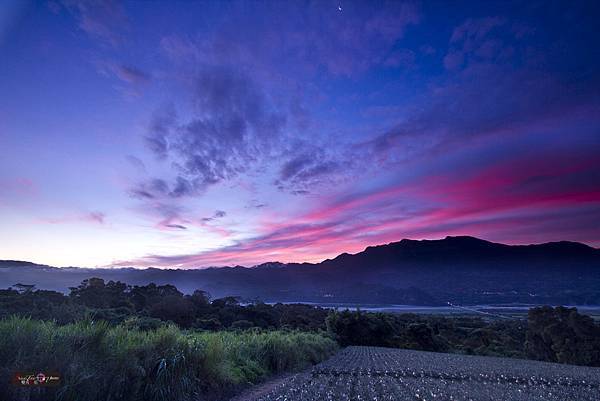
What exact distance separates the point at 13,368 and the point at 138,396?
2336 millimetres

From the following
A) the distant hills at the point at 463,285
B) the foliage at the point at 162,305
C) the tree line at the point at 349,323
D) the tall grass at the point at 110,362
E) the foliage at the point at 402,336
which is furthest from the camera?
the distant hills at the point at 463,285

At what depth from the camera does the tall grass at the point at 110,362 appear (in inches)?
214

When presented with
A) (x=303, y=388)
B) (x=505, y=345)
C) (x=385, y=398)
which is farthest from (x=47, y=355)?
(x=505, y=345)

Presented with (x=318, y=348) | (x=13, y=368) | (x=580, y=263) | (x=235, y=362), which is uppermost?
(x=580, y=263)

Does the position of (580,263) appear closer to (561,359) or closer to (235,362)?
(561,359)

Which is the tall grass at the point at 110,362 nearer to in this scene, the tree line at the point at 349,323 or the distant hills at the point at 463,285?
the tree line at the point at 349,323

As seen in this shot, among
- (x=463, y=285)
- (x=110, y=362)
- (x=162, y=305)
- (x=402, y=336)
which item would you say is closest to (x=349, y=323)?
(x=402, y=336)

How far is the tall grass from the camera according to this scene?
543 centimetres

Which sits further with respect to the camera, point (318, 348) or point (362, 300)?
point (362, 300)

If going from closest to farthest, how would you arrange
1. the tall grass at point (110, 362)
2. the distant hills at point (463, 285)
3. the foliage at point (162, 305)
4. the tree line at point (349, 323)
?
the tall grass at point (110, 362) < the foliage at point (162, 305) < the tree line at point (349, 323) < the distant hills at point (463, 285)

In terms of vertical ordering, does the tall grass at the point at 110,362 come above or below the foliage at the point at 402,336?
above

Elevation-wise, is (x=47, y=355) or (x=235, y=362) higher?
(x=47, y=355)

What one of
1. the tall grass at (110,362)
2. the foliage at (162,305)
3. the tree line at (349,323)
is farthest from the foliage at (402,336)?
the tall grass at (110,362)

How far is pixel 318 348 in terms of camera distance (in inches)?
1003
